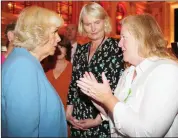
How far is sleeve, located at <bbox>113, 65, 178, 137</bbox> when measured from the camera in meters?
1.20

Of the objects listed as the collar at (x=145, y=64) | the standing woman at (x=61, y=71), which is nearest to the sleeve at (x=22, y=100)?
the collar at (x=145, y=64)

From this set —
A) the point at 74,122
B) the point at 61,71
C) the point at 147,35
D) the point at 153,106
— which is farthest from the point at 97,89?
the point at 61,71

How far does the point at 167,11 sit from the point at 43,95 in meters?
7.26

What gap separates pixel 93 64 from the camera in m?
2.08

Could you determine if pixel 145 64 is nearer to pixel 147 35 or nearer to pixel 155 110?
pixel 147 35

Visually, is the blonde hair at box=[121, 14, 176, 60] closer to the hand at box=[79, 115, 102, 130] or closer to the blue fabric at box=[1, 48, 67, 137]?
the blue fabric at box=[1, 48, 67, 137]

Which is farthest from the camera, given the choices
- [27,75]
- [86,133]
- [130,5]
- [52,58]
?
[130,5]

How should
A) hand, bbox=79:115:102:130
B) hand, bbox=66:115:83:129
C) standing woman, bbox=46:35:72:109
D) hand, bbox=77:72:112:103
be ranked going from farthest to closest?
1. standing woman, bbox=46:35:72:109
2. hand, bbox=66:115:83:129
3. hand, bbox=79:115:102:130
4. hand, bbox=77:72:112:103

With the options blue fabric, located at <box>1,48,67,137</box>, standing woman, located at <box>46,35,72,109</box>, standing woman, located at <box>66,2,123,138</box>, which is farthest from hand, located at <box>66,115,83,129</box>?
blue fabric, located at <box>1,48,67,137</box>

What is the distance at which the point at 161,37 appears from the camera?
145cm

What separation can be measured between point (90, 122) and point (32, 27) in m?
0.99

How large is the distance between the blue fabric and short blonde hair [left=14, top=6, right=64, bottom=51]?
8cm

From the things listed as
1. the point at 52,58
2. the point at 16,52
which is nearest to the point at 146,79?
the point at 16,52

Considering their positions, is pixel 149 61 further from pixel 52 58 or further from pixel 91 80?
pixel 52 58
